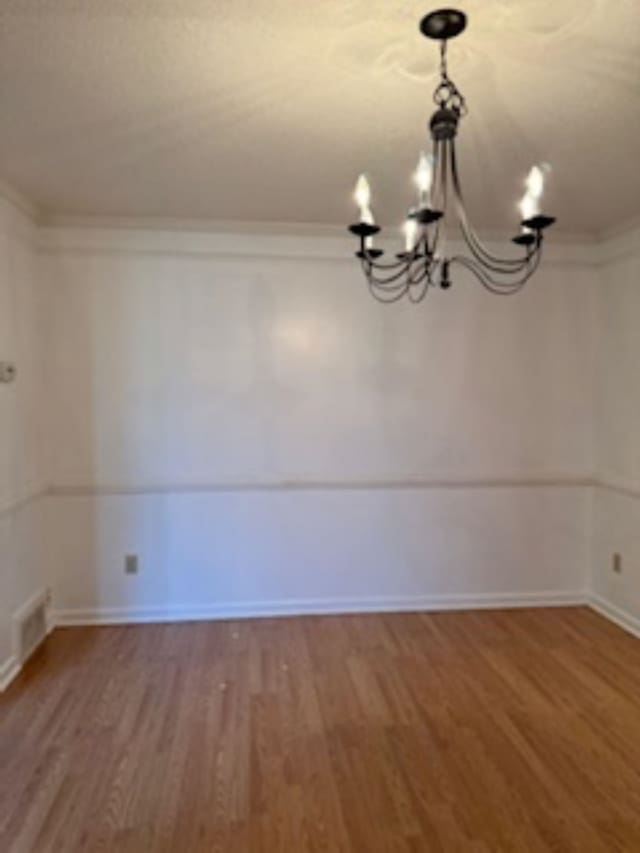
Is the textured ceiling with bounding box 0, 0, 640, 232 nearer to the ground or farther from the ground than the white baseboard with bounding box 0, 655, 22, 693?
farther from the ground

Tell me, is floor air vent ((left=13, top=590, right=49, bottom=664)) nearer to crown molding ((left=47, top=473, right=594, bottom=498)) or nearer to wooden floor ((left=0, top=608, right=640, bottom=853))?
wooden floor ((left=0, top=608, right=640, bottom=853))

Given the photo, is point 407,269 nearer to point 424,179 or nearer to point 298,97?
point 424,179

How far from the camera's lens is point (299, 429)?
377cm

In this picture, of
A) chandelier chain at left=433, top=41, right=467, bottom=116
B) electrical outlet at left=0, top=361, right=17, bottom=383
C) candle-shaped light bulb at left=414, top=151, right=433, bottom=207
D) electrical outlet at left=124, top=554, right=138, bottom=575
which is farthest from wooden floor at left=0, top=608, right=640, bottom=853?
chandelier chain at left=433, top=41, right=467, bottom=116

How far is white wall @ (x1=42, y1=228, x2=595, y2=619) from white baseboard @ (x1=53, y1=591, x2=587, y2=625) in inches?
0.7

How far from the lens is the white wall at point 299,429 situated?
362 centimetres

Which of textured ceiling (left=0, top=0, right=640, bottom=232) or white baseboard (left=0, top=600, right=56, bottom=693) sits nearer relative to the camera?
textured ceiling (left=0, top=0, right=640, bottom=232)

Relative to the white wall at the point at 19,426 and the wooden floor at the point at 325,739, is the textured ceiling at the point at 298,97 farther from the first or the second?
the wooden floor at the point at 325,739

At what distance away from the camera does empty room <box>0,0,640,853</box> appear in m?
1.87

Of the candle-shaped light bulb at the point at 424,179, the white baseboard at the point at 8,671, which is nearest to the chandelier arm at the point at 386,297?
the candle-shaped light bulb at the point at 424,179

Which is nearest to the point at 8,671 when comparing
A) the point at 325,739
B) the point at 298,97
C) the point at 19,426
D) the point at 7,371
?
the point at 19,426

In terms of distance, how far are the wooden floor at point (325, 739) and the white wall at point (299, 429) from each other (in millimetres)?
384

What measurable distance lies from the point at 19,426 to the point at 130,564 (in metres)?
1.06

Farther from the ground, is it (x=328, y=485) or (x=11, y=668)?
(x=328, y=485)
